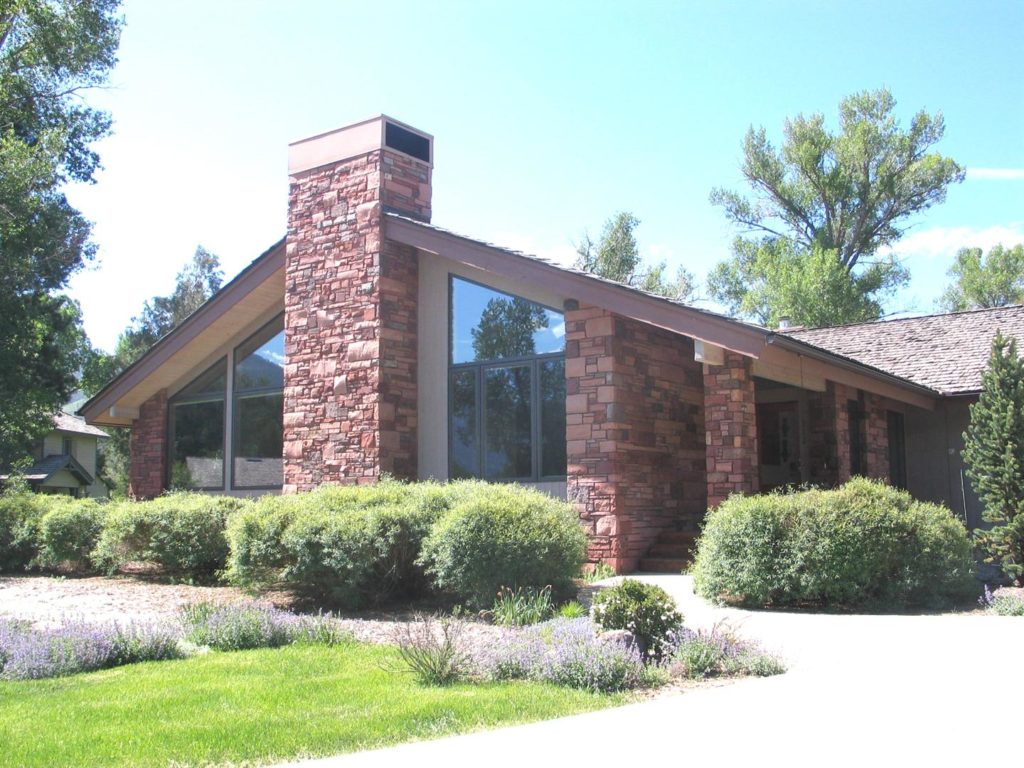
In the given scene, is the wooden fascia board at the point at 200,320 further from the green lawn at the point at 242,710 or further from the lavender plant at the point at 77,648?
the green lawn at the point at 242,710

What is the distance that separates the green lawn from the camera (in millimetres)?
4824

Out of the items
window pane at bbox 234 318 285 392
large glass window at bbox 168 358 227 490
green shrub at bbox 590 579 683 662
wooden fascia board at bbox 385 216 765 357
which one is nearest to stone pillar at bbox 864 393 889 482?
wooden fascia board at bbox 385 216 765 357

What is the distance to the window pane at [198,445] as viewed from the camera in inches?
675

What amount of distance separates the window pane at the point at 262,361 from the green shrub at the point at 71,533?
148 inches

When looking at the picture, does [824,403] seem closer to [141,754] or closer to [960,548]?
[960,548]

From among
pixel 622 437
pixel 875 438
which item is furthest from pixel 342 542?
pixel 875 438

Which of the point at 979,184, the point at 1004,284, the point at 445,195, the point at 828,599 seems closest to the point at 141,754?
the point at 828,599

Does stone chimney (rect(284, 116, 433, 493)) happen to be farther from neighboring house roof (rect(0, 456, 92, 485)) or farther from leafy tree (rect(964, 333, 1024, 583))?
neighboring house roof (rect(0, 456, 92, 485))

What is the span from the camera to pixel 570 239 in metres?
35.7

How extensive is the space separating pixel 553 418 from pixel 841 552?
15.8 ft

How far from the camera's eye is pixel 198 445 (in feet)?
57.6

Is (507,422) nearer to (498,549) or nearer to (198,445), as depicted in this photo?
(498,549)

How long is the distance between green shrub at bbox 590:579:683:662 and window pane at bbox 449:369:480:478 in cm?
672

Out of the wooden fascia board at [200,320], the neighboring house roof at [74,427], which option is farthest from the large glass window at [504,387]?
the neighboring house roof at [74,427]
